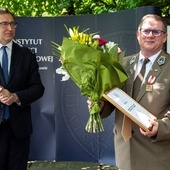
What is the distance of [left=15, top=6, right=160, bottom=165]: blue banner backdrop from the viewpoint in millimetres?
5223

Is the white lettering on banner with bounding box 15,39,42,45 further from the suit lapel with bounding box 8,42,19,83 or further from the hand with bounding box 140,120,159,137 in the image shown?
the hand with bounding box 140,120,159,137

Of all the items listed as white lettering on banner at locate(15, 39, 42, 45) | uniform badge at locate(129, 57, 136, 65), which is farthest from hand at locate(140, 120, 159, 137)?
white lettering on banner at locate(15, 39, 42, 45)

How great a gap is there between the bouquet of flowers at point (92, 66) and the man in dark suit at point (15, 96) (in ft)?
3.45

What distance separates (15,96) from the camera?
368 centimetres

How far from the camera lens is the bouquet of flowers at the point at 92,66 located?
2.75m

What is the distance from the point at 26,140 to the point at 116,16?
1.93m

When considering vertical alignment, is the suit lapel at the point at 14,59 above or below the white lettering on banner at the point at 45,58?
above

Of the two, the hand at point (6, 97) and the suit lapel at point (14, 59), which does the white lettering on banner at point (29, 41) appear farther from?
the hand at point (6, 97)

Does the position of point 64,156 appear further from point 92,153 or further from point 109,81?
point 109,81

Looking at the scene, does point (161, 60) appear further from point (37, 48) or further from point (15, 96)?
point (37, 48)

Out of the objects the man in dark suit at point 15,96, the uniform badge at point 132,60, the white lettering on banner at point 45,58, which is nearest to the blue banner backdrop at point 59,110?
the white lettering on banner at point 45,58

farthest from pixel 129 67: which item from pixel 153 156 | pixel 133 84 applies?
pixel 153 156

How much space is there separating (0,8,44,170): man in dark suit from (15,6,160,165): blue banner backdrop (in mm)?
1377

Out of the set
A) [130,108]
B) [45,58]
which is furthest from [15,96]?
[45,58]
